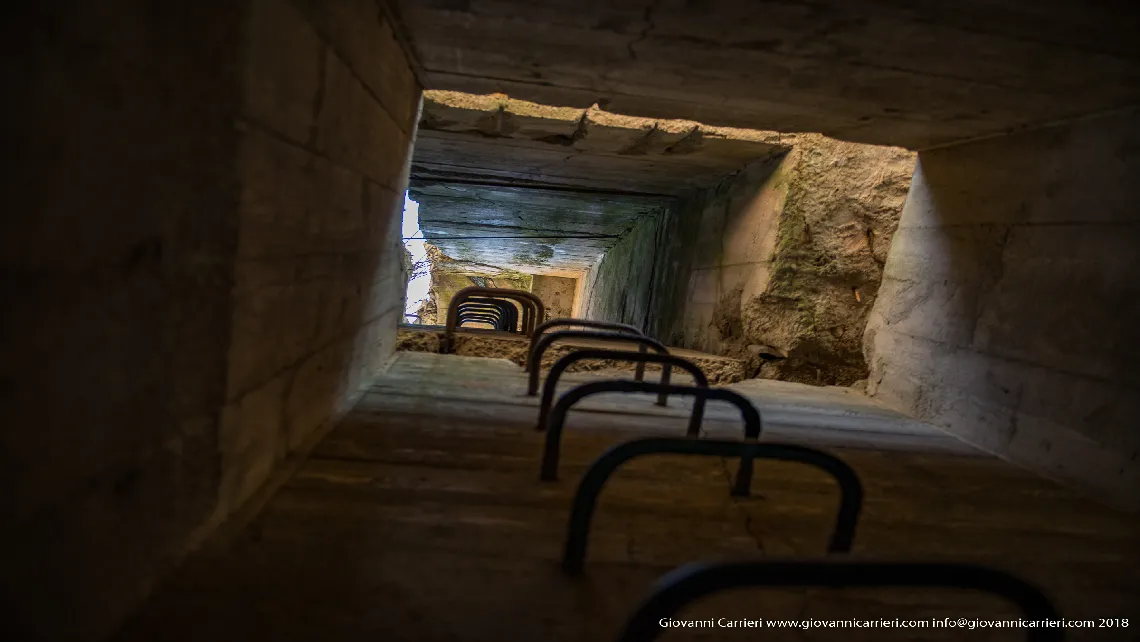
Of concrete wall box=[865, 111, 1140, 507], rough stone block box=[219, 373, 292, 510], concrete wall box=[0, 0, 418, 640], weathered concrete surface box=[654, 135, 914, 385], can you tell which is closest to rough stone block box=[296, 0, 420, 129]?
concrete wall box=[0, 0, 418, 640]

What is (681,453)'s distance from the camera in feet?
5.16

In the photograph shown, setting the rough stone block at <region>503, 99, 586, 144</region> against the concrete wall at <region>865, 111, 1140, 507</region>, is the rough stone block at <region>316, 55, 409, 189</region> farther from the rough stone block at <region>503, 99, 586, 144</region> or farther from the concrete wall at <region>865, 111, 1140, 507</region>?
the concrete wall at <region>865, 111, 1140, 507</region>

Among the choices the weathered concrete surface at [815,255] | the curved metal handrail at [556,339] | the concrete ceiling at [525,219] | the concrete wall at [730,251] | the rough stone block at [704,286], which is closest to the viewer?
the curved metal handrail at [556,339]

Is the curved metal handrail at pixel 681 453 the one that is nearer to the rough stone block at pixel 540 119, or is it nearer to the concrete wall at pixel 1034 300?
the concrete wall at pixel 1034 300

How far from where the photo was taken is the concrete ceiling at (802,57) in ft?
6.75

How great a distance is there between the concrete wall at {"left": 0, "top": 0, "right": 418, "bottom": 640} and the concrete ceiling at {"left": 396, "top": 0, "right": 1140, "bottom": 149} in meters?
0.80

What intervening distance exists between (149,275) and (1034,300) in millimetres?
3699

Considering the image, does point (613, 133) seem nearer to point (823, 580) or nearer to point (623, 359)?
point (623, 359)

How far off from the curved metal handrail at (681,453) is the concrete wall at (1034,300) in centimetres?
172

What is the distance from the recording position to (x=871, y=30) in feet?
7.11

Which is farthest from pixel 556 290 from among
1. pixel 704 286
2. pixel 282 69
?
pixel 282 69

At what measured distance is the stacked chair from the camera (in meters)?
0.87

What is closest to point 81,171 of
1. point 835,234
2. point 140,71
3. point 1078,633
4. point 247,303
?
point 140,71

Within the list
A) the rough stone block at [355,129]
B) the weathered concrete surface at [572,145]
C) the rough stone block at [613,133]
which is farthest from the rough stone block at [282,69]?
the rough stone block at [613,133]
